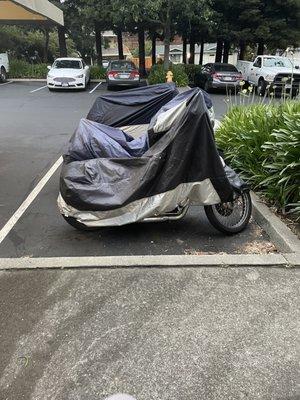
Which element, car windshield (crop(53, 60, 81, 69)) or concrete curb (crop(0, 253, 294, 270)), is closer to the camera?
concrete curb (crop(0, 253, 294, 270))

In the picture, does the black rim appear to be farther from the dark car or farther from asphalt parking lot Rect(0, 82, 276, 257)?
the dark car

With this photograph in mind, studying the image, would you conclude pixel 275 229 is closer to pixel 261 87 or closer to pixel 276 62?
pixel 261 87

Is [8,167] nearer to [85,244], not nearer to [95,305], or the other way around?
[85,244]

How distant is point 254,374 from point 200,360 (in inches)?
13.7

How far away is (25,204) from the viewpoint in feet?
18.5

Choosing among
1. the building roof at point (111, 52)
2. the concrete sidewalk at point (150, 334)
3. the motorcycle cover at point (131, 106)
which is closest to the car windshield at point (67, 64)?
the motorcycle cover at point (131, 106)

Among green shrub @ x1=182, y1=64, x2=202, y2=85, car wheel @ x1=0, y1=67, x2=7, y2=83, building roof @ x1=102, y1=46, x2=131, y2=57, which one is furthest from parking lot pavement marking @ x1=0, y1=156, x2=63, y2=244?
building roof @ x1=102, y1=46, x2=131, y2=57

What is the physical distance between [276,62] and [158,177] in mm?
19238

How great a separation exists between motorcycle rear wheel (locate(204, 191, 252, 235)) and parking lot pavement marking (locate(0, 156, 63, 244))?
2.32m

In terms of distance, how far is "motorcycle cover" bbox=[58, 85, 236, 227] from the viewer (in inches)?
165

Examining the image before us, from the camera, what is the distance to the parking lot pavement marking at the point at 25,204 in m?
4.82

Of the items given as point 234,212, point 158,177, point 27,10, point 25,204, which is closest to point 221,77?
point 27,10

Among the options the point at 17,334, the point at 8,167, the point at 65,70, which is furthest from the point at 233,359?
the point at 65,70

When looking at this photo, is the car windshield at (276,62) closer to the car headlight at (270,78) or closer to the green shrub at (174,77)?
the car headlight at (270,78)
